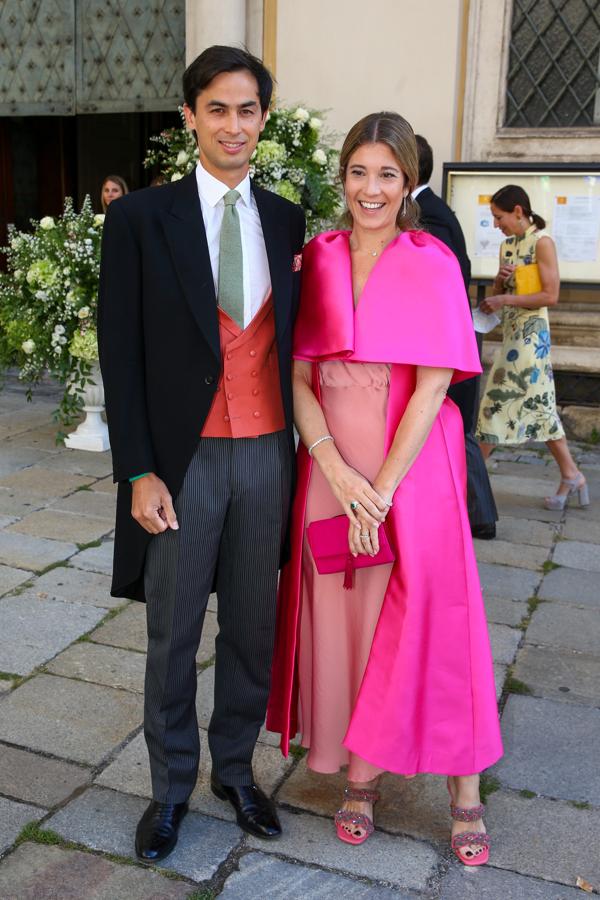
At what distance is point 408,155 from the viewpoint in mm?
2318

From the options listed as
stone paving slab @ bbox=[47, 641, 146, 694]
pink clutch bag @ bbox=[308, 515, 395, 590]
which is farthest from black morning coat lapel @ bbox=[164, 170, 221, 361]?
stone paving slab @ bbox=[47, 641, 146, 694]

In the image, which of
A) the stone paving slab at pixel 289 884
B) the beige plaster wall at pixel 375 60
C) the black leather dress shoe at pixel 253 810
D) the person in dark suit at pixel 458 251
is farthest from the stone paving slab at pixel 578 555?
the beige plaster wall at pixel 375 60

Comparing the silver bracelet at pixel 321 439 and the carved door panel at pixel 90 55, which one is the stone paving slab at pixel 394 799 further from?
the carved door panel at pixel 90 55

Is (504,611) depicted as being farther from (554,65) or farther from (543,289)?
(554,65)

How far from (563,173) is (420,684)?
16.3 ft

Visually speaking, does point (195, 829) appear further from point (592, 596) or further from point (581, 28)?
point (581, 28)

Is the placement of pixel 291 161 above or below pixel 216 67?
above

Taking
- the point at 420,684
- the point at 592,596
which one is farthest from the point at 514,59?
the point at 420,684

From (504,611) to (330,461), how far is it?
6.53ft

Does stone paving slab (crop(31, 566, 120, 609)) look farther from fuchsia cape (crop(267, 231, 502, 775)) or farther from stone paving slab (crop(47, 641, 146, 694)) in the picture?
fuchsia cape (crop(267, 231, 502, 775))

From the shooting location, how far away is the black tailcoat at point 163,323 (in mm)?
2193

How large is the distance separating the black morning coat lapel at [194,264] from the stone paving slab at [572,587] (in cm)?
259

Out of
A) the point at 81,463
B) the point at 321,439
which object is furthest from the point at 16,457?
the point at 321,439

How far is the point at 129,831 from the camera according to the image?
99.8 inches
